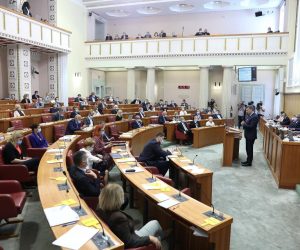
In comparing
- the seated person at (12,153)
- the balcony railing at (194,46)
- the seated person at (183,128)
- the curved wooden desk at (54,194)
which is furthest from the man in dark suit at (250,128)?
the balcony railing at (194,46)

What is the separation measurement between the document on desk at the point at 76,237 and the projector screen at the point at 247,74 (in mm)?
14997

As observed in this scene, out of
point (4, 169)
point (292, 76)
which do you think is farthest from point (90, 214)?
point (292, 76)

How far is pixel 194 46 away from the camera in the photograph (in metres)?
17.5

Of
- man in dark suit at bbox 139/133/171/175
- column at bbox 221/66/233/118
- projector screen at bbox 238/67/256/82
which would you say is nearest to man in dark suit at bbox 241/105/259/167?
man in dark suit at bbox 139/133/171/175

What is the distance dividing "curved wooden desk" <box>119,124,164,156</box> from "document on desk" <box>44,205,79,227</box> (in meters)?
4.87

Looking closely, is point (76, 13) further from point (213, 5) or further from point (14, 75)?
point (213, 5)

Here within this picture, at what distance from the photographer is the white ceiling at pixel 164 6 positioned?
1858cm

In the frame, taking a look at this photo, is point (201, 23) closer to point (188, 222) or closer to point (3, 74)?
point (3, 74)

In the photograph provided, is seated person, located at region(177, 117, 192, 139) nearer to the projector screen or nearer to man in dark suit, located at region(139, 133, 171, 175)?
man in dark suit, located at region(139, 133, 171, 175)

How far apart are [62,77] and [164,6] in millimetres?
8323

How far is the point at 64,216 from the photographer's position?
302cm

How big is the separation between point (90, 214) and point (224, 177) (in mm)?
4731

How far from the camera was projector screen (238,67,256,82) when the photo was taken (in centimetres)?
1599

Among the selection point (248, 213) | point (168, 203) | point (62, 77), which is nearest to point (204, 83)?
point (62, 77)
